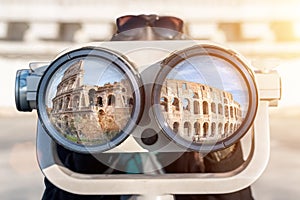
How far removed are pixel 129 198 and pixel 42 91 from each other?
0.50 feet

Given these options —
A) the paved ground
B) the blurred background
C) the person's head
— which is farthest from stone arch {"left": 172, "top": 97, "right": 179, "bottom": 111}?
the blurred background

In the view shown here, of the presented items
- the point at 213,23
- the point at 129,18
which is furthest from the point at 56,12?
the point at 129,18

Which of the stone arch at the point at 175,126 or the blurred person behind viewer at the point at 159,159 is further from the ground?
the stone arch at the point at 175,126

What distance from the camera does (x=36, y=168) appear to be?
69.8 inches

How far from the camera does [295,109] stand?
480cm

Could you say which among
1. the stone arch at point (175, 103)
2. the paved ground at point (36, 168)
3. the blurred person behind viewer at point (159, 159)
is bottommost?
the paved ground at point (36, 168)

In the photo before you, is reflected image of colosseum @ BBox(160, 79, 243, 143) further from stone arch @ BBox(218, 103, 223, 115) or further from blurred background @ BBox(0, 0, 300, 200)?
blurred background @ BBox(0, 0, 300, 200)

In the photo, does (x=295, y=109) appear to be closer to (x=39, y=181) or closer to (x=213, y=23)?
(x=213, y=23)

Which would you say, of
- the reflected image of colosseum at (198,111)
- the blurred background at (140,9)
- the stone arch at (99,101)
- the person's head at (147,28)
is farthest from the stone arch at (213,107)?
the blurred background at (140,9)

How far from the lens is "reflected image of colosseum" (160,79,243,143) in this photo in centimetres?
40

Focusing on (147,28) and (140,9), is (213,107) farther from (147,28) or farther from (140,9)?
(140,9)

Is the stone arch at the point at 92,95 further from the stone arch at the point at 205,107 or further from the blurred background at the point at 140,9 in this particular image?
the blurred background at the point at 140,9

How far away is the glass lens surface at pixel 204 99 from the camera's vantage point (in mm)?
403

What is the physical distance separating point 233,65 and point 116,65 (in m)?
0.11
